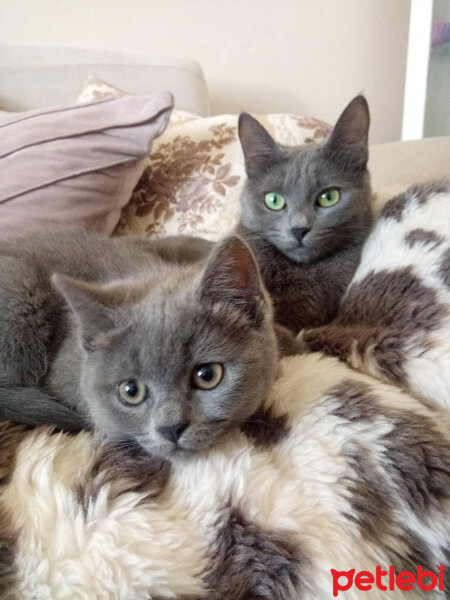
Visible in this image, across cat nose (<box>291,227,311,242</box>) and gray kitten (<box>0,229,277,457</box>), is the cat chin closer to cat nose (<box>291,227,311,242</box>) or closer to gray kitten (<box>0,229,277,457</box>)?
cat nose (<box>291,227,311,242</box>)

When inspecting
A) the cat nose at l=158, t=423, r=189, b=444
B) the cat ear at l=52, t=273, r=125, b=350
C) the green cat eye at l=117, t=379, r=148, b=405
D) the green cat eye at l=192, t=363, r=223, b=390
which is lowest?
the cat nose at l=158, t=423, r=189, b=444

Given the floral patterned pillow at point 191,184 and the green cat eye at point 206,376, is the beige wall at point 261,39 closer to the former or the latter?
the floral patterned pillow at point 191,184

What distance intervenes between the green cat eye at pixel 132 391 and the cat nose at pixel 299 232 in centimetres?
51

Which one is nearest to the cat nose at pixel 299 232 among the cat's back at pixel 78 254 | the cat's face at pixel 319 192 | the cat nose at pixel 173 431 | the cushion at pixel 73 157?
the cat's face at pixel 319 192

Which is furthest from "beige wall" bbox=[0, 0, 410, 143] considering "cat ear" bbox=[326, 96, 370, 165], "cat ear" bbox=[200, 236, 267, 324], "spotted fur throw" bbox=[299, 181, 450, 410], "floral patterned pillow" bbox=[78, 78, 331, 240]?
"cat ear" bbox=[200, 236, 267, 324]

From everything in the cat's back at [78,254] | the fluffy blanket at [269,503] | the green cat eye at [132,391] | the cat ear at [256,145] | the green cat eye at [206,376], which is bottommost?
the fluffy blanket at [269,503]

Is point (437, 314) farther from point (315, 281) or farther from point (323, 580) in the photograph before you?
point (323, 580)

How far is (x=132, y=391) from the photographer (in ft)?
2.09

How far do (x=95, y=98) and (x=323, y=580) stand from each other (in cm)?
130

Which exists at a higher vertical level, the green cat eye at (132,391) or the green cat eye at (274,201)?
the green cat eye at (274,201)

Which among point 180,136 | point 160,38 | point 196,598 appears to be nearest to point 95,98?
point 180,136

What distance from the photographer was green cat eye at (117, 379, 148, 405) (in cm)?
63

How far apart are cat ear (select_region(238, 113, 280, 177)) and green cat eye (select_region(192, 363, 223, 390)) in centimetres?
61

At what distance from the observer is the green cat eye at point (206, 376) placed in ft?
2.06
